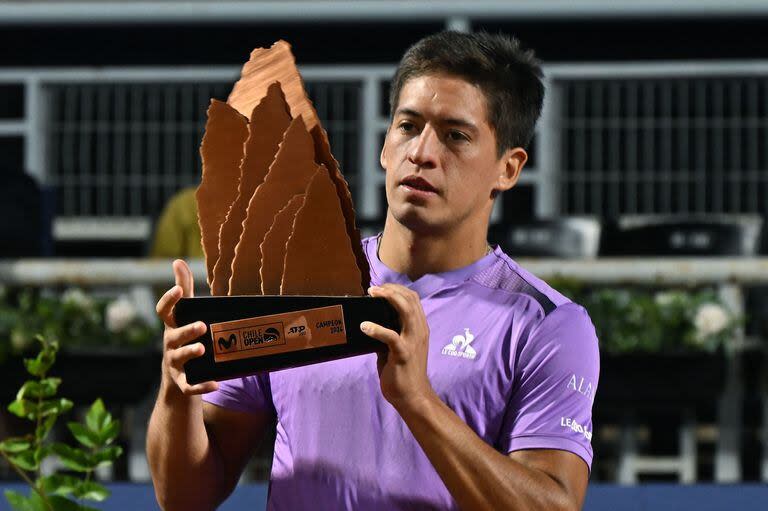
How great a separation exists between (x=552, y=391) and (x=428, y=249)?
245mm

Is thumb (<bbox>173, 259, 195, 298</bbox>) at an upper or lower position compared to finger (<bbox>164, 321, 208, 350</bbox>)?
upper

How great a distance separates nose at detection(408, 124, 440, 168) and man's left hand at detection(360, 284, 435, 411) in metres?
0.20

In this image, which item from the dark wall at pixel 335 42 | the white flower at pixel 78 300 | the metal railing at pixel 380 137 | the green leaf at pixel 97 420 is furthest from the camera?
the dark wall at pixel 335 42

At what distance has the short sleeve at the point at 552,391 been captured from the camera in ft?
5.32

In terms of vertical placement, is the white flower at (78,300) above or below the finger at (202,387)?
below

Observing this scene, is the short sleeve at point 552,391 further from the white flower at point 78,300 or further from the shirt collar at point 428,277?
the white flower at point 78,300

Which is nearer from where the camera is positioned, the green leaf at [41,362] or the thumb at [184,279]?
the thumb at [184,279]

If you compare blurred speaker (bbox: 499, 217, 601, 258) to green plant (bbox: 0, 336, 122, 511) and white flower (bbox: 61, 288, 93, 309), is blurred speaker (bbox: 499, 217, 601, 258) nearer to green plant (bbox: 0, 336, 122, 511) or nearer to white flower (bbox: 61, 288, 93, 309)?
white flower (bbox: 61, 288, 93, 309)

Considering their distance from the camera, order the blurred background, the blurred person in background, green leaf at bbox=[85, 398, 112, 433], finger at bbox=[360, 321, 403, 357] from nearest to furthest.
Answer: finger at bbox=[360, 321, 403, 357] → green leaf at bbox=[85, 398, 112, 433] → the blurred background → the blurred person in background

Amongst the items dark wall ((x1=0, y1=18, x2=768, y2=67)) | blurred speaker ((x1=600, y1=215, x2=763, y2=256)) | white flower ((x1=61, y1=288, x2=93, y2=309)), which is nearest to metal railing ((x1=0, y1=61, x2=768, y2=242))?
dark wall ((x1=0, y1=18, x2=768, y2=67))

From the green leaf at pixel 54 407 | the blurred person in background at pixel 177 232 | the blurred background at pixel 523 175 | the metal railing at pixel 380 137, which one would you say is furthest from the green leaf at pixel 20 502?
the metal railing at pixel 380 137

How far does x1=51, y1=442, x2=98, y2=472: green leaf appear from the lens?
1.65m

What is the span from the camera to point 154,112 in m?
9.12

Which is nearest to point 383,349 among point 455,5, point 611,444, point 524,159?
point 524,159
